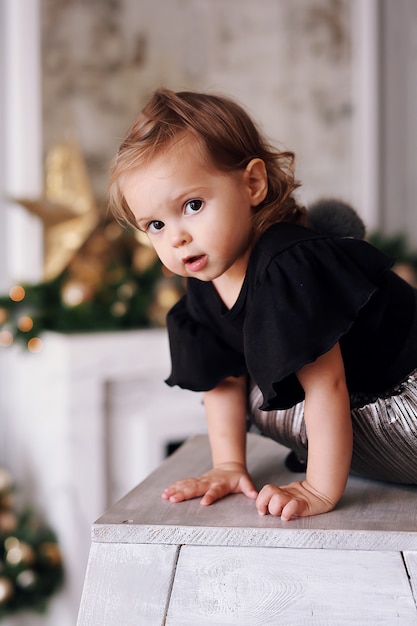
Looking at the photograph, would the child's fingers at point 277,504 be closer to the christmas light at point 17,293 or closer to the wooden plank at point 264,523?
the wooden plank at point 264,523

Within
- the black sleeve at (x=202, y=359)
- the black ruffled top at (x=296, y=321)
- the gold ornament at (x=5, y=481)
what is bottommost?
the gold ornament at (x=5, y=481)

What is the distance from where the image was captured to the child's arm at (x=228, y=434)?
2.70ft

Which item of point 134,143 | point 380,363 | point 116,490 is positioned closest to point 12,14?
point 116,490

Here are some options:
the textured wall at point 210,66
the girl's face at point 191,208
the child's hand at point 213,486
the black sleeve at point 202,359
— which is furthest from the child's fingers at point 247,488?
the textured wall at point 210,66

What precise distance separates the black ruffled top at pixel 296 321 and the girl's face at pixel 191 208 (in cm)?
4

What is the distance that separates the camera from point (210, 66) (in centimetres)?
239

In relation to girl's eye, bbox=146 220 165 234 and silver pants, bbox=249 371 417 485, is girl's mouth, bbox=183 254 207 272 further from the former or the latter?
silver pants, bbox=249 371 417 485

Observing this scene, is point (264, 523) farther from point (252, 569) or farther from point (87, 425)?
point (87, 425)

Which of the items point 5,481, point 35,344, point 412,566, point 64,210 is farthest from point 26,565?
point 412,566

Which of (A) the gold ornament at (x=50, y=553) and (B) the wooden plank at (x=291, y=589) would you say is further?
(A) the gold ornament at (x=50, y=553)

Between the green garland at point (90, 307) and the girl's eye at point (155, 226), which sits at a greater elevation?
the girl's eye at point (155, 226)

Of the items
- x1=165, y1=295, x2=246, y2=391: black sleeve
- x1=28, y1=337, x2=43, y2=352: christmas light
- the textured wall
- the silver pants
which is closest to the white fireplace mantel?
x1=28, y1=337, x2=43, y2=352: christmas light

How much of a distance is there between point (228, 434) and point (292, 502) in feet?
0.59

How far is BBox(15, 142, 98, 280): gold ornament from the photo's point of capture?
6.79 ft
